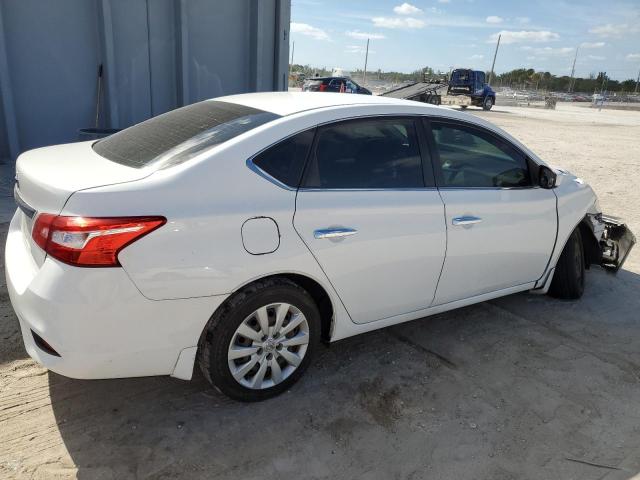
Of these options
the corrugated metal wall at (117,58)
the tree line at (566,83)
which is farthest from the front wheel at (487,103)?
the tree line at (566,83)

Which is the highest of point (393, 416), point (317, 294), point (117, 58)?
point (117, 58)

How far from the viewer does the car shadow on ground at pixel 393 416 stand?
2.45m

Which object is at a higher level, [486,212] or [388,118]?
[388,118]

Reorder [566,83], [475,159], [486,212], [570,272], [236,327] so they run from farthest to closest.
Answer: [566,83]
[570,272]
[475,159]
[486,212]
[236,327]

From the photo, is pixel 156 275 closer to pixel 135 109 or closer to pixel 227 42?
pixel 135 109

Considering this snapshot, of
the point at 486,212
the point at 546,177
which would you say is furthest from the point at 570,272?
the point at 486,212

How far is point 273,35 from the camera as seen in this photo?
9844 mm

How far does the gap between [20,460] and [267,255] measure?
1451 millimetres

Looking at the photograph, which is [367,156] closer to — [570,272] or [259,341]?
[259,341]

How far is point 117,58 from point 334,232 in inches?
270

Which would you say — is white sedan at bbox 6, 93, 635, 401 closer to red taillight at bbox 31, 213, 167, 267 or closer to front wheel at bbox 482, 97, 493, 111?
red taillight at bbox 31, 213, 167, 267

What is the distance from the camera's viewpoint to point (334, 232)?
271 centimetres

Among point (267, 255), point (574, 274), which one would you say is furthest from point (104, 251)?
point (574, 274)

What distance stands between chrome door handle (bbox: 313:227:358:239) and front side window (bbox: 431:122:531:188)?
0.81m
